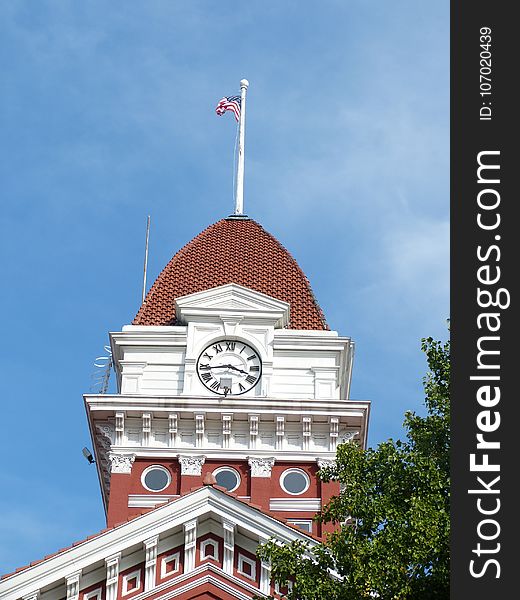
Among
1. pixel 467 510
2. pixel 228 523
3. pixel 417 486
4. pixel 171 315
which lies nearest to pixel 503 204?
pixel 467 510

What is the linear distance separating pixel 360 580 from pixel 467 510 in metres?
4.52

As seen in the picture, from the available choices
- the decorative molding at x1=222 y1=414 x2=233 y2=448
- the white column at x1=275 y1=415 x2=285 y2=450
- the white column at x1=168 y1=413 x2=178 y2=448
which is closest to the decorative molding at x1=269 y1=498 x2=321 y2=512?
the white column at x1=275 y1=415 x2=285 y2=450

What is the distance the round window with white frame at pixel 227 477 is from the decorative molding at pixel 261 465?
22.2 inches

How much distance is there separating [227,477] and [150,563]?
12430 mm

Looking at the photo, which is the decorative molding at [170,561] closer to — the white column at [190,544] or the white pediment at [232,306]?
the white column at [190,544]

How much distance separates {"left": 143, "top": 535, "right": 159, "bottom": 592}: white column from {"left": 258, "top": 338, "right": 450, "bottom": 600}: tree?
3.85 metres

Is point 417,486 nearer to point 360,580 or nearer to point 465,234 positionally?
point 360,580

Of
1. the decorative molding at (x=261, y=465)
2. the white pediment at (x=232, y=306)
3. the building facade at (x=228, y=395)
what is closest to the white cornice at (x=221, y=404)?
the building facade at (x=228, y=395)

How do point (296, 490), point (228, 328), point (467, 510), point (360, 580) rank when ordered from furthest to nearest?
point (228, 328) → point (296, 490) → point (360, 580) → point (467, 510)

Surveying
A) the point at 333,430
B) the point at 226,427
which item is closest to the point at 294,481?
the point at 333,430

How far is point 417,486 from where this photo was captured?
77.6 feet

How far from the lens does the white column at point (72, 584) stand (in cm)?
2809

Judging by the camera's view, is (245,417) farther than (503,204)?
Yes

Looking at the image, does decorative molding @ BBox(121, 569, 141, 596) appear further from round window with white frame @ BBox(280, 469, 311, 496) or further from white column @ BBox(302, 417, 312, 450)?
white column @ BBox(302, 417, 312, 450)
